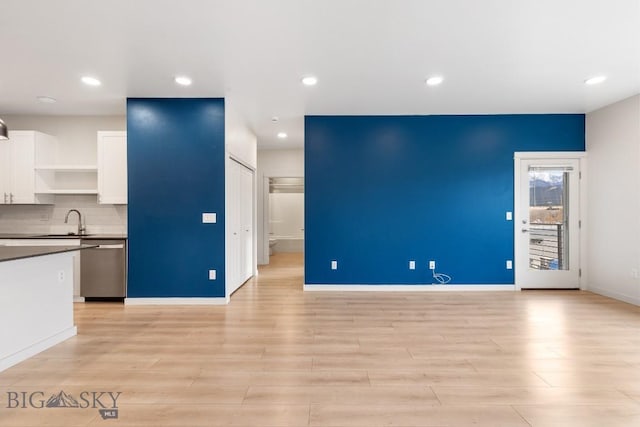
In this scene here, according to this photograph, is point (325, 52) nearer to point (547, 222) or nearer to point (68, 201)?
point (547, 222)

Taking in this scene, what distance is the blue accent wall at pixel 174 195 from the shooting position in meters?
4.48

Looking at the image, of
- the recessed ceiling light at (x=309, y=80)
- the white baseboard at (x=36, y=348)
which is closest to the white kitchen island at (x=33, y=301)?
the white baseboard at (x=36, y=348)

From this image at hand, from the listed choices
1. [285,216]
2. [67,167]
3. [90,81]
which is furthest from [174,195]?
[285,216]

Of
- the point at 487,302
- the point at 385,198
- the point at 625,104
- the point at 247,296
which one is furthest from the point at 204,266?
the point at 625,104

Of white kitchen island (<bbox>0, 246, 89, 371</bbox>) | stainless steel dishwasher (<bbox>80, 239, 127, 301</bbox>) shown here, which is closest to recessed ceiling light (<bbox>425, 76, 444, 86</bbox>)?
white kitchen island (<bbox>0, 246, 89, 371</bbox>)

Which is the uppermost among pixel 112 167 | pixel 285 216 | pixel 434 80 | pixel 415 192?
pixel 434 80

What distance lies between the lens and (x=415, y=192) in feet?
17.4

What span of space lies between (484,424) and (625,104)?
4950 mm

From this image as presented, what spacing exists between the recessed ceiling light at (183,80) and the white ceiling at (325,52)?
0.11 m

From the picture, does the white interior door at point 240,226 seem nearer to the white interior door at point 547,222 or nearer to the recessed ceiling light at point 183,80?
the recessed ceiling light at point 183,80

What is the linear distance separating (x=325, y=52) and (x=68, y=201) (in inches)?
181

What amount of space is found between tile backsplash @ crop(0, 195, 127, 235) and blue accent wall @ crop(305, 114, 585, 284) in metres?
2.96

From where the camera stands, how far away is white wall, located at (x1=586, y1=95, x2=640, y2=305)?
4.48 metres

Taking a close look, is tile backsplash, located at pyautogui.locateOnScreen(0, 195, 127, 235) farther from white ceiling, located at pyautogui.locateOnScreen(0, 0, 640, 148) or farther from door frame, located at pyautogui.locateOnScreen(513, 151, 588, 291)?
door frame, located at pyautogui.locateOnScreen(513, 151, 588, 291)
